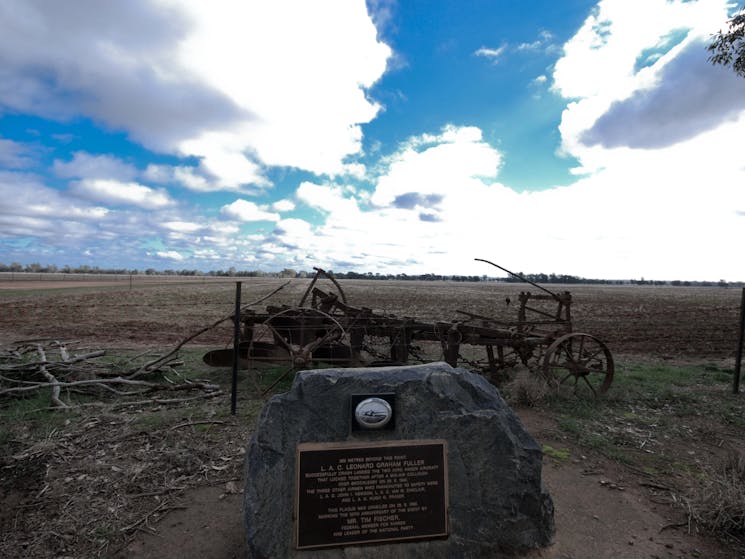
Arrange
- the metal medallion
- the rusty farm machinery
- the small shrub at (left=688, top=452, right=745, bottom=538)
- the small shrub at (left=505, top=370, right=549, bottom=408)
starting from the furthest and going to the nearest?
the rusty farm machinery → the small shrub at (left=505, top=370, right=549, bottom=408) → the small shrub at (left=688, top=452, right=745, bottom=538) → the metal medallion

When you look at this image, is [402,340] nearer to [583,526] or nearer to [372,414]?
[583,526]

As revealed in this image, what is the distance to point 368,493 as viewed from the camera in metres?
2.96

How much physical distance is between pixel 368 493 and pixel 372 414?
1.76 feet

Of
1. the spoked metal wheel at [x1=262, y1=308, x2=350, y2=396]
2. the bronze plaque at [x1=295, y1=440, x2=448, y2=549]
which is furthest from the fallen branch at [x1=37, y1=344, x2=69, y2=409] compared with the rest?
the bronze plaque at [x1=295, y1=440, x2=448, y2=549]

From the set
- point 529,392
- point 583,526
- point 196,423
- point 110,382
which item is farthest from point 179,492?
point 529,392

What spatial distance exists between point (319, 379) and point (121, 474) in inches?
108

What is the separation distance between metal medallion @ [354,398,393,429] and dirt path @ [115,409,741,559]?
1517 millimetres

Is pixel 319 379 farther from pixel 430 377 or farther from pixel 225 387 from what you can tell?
pixel 225 387

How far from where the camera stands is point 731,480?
4047 mm

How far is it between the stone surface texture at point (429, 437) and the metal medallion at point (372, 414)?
10 centimetres

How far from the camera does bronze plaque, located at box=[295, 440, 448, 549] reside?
2.92m

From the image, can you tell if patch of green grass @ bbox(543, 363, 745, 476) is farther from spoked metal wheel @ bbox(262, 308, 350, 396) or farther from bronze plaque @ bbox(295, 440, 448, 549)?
spoked metal wheel @ bbox(262, 308, 350, 396)

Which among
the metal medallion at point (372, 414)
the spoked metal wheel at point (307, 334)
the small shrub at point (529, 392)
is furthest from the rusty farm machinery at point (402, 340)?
the metal medallion at point (372, 414)

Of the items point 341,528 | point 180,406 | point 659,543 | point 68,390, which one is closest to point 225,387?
point 180,406
